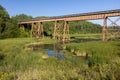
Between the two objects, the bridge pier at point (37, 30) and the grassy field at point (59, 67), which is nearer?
the grassy field at point (59, 67)

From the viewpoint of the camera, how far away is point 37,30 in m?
71.4

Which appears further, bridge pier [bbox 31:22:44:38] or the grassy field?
bridge pier [bbox 31:22:44:38]

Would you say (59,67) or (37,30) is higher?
(37,30)

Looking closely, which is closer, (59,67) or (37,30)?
(59,67)

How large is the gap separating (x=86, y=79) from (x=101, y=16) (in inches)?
1587

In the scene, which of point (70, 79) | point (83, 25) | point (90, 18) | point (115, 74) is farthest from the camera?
point (83, 25)

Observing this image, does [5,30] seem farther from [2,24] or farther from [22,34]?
[22,34]

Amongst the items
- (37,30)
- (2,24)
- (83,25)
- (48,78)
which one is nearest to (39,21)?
A: (37,30)

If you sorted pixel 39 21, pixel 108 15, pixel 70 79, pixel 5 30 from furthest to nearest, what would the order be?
1. pixel 39 21
2. pixel 5 30
3. pixel 108 15
4. pixel 70 79

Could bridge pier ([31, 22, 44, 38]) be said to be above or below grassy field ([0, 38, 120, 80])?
above

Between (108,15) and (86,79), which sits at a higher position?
(108,15)

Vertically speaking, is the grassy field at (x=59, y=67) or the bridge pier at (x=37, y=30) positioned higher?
→ the bridge pier at (x=37, y=30)

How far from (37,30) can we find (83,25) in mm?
88773

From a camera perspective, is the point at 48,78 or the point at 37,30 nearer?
the point at 48,78
